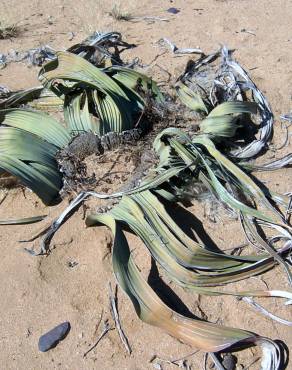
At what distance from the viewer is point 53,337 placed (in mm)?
2018

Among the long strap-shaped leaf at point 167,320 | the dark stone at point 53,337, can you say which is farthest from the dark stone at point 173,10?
the dark stone at point 53,337

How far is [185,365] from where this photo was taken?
76.3 inches

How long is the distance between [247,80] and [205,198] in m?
0.79

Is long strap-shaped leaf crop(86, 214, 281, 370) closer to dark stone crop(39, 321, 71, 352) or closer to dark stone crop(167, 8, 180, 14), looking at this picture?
dark stone crop(39, 321, 71, 352)

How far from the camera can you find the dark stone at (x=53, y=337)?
1998mm

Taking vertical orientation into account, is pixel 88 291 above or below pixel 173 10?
below

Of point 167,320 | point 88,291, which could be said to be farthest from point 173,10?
point 167,320

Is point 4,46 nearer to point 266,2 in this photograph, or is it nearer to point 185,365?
point 266,2

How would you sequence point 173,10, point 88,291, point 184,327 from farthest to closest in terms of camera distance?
point 173,10
point 88,291
point 184,327

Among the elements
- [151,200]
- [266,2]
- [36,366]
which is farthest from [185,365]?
[266,2]

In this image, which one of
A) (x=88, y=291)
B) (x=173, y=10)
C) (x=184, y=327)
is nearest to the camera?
(x=184, y=327)

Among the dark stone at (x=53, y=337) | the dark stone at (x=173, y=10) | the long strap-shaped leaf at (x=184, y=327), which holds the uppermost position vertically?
the dark stone at (x=173, y=10)

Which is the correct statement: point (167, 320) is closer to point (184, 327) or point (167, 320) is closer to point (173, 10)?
point (184, 327)

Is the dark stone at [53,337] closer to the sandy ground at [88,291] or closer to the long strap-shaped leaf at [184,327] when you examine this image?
the sandy ground at [88,291]
